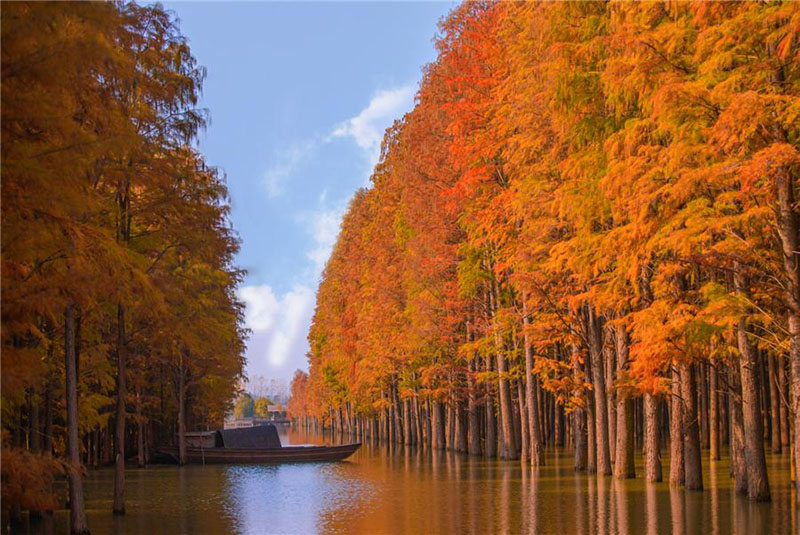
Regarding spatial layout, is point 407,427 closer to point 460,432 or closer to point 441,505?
point 460,432

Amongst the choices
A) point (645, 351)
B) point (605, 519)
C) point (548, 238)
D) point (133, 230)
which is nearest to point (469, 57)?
point (548, 238)

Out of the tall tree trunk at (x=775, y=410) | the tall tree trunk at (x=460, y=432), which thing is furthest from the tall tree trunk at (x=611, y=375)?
the tall tree trunk at (x=460, y=432)

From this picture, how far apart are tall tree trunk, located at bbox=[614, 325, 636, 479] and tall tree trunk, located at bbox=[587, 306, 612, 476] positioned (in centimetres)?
102

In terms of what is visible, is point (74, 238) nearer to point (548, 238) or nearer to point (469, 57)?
point (548, 238)

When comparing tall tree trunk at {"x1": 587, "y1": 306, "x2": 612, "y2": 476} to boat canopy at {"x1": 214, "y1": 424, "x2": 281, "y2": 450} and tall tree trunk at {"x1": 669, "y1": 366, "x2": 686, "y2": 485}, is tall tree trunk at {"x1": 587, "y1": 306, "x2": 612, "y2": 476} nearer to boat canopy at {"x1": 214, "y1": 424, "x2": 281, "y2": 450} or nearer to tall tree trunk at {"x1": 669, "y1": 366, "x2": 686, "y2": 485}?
tall tree trunk at {"x1": 669, "y1": 366, "x2": 686, "y2": 485}

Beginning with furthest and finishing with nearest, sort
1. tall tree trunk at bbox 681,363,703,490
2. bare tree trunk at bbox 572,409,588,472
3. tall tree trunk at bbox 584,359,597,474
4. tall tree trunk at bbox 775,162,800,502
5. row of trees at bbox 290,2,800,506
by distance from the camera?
bare tree trunk at bbox 572,409,588,472 → tall tree trunk at bbox 584,359,597,474 → tall tree trunk at bbox 681,363,703,490 → row of trees at bbox 290,2,800,506 → tall tree trunk at bbox 775,162,800,502

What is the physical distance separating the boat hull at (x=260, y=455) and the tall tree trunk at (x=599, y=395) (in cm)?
1978

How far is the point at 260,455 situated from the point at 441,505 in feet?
80.4

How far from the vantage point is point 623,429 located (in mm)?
25703

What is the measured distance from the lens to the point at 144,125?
20938 millimetres

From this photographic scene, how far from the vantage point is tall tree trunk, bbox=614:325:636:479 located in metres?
25.3

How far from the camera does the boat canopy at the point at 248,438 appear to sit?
4778 cm

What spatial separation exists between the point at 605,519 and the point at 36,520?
12.6m

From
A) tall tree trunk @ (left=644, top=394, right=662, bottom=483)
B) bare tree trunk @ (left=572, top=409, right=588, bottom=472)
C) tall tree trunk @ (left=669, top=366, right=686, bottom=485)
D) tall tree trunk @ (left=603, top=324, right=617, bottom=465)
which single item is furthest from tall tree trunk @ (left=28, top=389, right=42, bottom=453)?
bare tree trunk @ (left=572, top=409, right=588, bottom=472)
